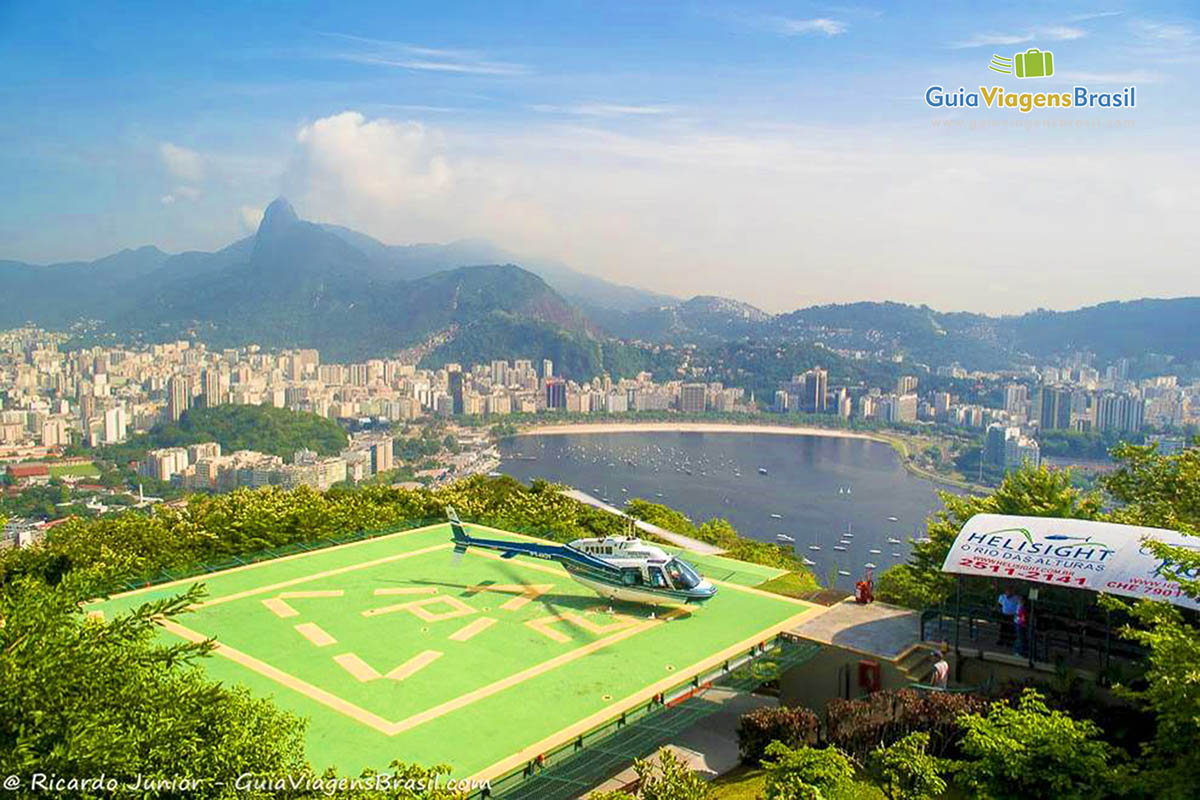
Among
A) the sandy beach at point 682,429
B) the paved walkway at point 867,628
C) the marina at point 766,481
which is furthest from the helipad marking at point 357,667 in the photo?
the sandy beach at point 682,429

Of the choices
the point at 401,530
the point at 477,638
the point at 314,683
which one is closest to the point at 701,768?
the point at 477,638

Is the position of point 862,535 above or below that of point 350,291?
below

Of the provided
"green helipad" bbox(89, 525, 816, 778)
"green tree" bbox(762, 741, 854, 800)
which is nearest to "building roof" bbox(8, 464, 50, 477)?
"green helipad" bbox(89, 525, 816, 778)

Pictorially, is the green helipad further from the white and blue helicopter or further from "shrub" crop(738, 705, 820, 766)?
"shrub" crop(738, 705, 820, 766)

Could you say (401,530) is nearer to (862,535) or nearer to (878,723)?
(878,723)

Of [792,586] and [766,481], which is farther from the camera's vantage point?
[766,481]

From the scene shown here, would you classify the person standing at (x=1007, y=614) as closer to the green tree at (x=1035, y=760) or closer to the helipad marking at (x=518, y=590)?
the green tree at (x=1035, y=760)

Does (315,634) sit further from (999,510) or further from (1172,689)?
(999,510)

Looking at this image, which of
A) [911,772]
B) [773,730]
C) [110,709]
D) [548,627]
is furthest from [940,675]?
[110,709]
